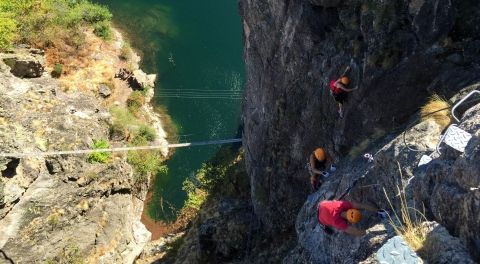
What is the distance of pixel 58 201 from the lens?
15484 mm

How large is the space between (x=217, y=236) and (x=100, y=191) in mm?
4396

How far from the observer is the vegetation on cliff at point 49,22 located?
22156 millimetres

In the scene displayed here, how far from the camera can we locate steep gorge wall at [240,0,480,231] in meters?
7.91

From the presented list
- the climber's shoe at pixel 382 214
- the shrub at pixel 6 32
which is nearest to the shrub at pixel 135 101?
the shrub at pixel 6 32

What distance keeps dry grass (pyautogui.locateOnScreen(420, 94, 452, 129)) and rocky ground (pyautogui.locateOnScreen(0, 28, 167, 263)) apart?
1190 cm

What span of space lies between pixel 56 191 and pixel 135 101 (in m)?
8.23

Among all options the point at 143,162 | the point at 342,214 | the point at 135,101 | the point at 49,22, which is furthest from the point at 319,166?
the point at 49,22

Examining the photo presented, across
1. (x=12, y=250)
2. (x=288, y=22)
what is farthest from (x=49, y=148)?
(x=288, y=22)

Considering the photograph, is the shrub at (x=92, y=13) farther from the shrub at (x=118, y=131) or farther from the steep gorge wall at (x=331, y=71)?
the steep gorge wall at (x=331, y=71)

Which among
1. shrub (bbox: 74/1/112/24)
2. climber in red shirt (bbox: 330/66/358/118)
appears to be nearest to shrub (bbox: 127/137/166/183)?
shrub (bbox: 74/1/112/24)

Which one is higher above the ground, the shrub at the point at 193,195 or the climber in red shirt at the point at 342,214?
the climber in red shirt at the point at 342,214

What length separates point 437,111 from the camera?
281 inches

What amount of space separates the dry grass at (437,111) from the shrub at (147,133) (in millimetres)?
15559

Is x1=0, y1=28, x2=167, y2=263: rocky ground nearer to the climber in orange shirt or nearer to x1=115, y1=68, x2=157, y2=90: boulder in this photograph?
x1=115, y1=68, x2=157, y2=90: boulder
